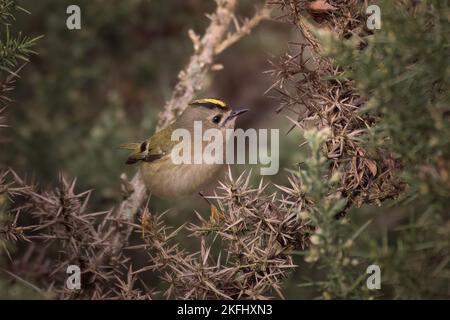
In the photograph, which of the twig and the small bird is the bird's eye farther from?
the twig

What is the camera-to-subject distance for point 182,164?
4.33 meters

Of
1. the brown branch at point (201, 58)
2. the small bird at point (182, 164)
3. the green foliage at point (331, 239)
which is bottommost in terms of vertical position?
the green foliage at point (331, 239)

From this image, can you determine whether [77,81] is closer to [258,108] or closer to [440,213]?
[258,108]

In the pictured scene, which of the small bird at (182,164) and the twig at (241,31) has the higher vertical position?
the twig at (241,31)

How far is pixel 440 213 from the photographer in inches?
86.1

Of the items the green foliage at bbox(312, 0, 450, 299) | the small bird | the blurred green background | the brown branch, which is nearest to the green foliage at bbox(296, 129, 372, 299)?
the green foliage at bbox(312, 0, 450, 299)

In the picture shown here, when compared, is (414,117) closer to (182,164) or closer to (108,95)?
(182,164)

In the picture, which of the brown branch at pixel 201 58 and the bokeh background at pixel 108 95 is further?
the bokeh background at pixel 108 95

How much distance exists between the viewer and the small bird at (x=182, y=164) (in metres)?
4.20

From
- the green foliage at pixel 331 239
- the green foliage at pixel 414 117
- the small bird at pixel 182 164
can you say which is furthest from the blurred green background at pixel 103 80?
the green foliage at pixel 414 117

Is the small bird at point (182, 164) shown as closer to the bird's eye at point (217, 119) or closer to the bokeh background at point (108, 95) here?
the bird's eye at point (217, 119)

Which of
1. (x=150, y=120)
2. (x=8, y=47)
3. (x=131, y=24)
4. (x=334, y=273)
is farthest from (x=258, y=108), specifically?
(x=334, y=273)

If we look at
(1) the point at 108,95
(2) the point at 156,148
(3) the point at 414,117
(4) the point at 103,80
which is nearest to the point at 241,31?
(2) the point at 156,148

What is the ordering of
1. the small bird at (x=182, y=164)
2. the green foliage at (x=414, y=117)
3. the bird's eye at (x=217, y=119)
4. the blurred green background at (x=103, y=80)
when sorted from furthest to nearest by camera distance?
the blurred green background at (x=103, y=80), the bird's eye at (x=217, y=119), the small bird at (x=182, y=164), the green foliage at (x=414, y=117)
